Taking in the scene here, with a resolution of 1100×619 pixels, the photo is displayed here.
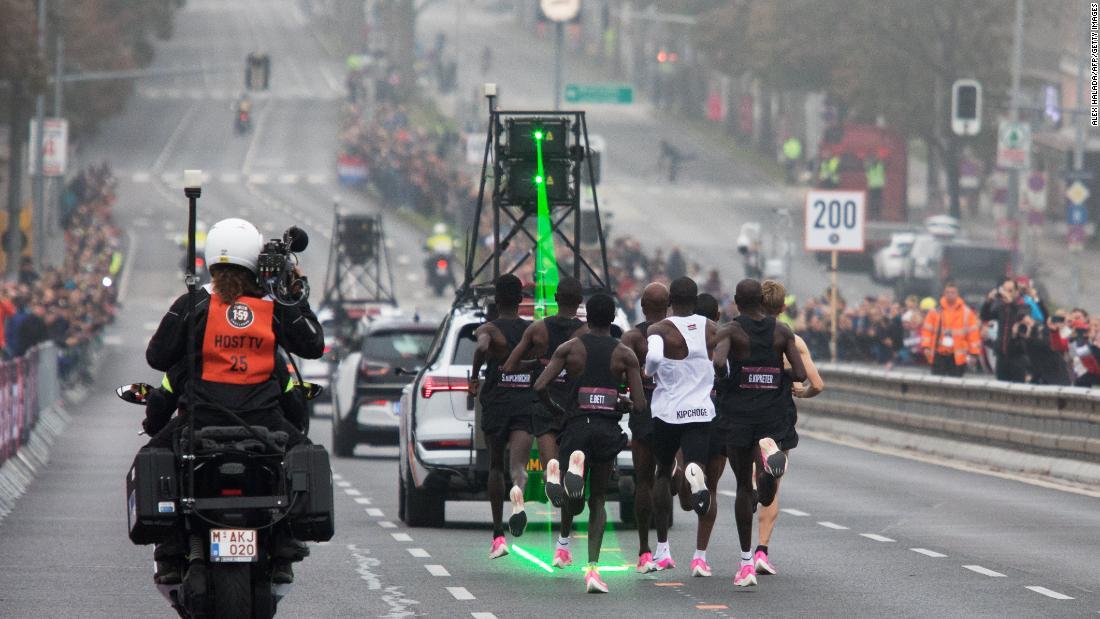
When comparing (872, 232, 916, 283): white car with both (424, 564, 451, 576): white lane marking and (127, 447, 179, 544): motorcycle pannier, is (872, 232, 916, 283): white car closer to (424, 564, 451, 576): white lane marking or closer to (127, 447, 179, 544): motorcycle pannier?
(424, 564, 451, 576): white lane marking

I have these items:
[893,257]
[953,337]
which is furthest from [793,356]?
[893,257]

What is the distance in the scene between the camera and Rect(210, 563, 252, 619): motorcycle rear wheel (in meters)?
10.1

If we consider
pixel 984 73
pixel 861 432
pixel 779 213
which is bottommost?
pixel 861 432

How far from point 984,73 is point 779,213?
148 ft

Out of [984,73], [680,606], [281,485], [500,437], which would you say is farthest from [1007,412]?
[984,73]

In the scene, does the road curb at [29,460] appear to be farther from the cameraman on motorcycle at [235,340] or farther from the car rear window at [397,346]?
the cameraman on motorcycle at [235,340]

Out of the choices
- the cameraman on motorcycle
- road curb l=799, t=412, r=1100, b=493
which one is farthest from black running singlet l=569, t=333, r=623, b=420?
road curb l=799, t=412, r=1100, b=493

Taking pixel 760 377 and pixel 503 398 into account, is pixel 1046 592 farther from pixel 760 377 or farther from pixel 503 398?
pixel 503 398

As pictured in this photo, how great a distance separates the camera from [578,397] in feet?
48.6

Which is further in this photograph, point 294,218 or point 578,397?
point 294,218

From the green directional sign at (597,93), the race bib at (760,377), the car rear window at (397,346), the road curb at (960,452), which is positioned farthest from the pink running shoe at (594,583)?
the green directional sign at (597,93)

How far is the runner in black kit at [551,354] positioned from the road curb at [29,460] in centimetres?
590

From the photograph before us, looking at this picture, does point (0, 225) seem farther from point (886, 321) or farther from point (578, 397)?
point (578, 397)

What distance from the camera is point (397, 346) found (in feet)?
95.9
